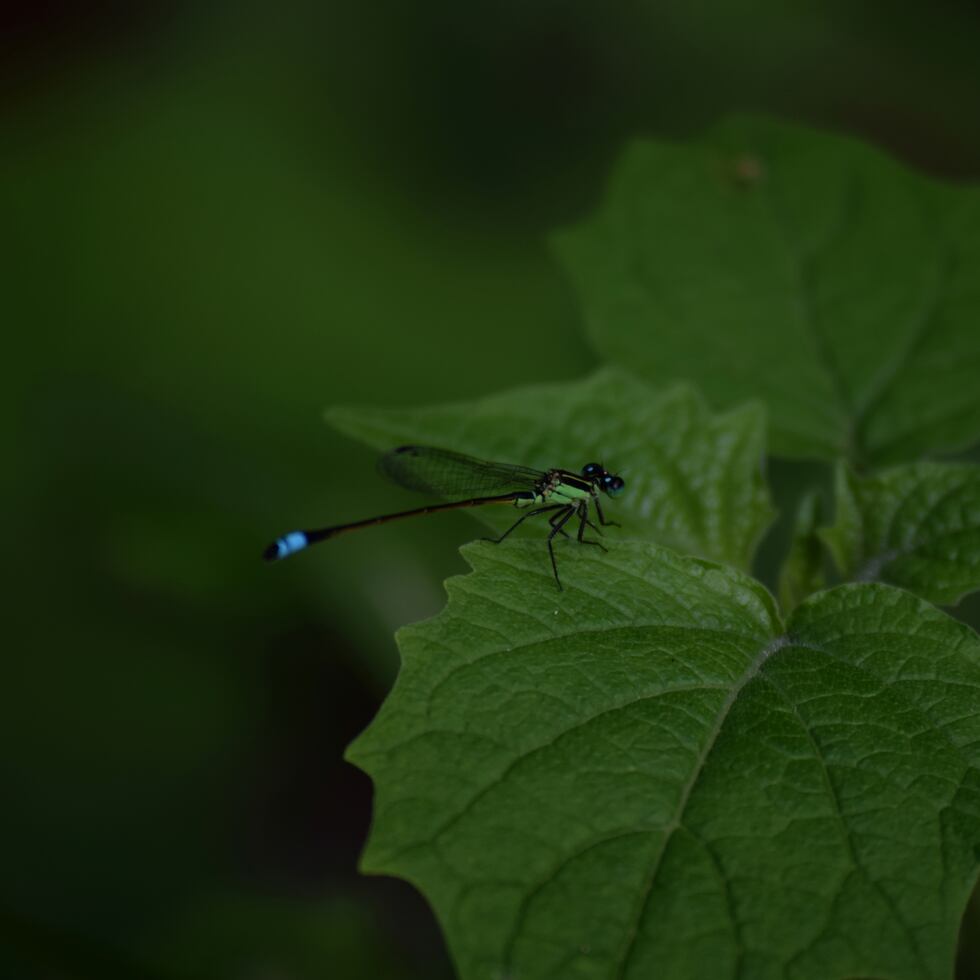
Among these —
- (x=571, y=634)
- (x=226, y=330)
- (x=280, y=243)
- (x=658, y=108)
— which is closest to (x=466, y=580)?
(x=571, y=634)

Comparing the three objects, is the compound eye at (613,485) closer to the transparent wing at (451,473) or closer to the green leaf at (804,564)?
the transparent wing at (451,473)

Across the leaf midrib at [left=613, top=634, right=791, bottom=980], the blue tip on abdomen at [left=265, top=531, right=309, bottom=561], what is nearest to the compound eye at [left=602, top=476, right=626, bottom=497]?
the leaf midrib at [left=613, top=634, right=791, bottom=980]

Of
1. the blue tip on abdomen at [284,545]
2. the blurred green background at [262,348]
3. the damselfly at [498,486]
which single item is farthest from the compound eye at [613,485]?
the blurred green background at [262,348]

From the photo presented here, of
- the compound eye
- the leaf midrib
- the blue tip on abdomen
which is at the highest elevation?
the compound eye

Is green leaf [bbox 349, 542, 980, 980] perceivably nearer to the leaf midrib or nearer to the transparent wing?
Result: the leaf midrib

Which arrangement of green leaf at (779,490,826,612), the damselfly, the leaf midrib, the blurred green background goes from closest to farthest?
the leaf midrib < the damselfly < green leaf at (779,490,826,612) < the blurred green background

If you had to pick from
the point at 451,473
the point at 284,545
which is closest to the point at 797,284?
the point at 451,473
